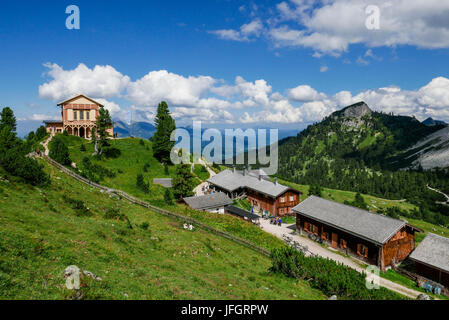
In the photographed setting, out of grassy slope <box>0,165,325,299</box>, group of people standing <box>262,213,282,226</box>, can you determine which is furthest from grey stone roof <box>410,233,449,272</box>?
group of people standing <box>262,213,282,226</box>

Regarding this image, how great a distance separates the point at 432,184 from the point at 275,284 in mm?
215096

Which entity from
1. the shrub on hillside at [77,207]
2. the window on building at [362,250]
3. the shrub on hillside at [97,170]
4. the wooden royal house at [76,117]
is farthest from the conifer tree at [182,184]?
the wooden royal house at [76,117]

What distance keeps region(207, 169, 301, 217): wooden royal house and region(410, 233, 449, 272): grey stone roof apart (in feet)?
74.1

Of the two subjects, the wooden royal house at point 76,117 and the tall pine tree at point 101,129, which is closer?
the tall pine tree at point 101,129

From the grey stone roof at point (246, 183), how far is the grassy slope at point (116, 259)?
27990 mm

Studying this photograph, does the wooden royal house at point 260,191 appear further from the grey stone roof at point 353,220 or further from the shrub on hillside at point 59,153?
the shrub on hillside at point 59,153

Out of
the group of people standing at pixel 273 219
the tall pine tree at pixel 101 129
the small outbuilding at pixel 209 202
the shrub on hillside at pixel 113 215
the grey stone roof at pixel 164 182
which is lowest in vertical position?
the group of people standing at pixel 273 219

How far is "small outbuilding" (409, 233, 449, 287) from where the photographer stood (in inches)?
1138

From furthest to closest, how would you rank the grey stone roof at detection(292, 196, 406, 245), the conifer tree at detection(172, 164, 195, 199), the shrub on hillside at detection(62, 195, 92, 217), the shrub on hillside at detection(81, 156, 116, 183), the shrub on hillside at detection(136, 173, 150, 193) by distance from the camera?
1. the shrub on hillside at detection(81, 156, 116, 183)
2. the shrub on hillside at detection(136, 173, 150, 193)
3. the conifer tree at detection(172, 164, 195, 199)
4. the grey stone roof at detection(292, 196, 406, 245)
5. the shrub on hillside at detection(62, 195, 92, 217)

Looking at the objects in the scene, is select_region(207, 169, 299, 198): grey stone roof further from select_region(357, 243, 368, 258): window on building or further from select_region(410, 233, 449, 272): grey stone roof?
select_region(410, 233, 449, 272): grey stone roof

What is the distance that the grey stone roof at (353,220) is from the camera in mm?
33562

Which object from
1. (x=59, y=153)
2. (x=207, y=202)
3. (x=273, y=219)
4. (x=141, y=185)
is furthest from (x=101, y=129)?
(x=273, y=219)

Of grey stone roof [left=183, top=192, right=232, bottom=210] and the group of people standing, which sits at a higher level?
grey stone roof [left=183, top=192, right=232, bottom=210]

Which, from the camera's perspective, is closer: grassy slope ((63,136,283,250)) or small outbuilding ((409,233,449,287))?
small outbuilding ((409,233,449,287))
